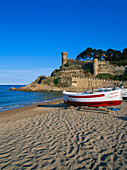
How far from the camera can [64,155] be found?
4.47 m

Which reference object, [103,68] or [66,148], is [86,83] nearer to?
[103,68]

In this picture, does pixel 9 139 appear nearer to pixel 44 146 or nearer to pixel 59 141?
pixel 44 146

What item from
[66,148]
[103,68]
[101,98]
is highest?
[103,68]

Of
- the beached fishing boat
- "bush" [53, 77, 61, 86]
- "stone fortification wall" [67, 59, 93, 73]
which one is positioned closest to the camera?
the beached fishing boat

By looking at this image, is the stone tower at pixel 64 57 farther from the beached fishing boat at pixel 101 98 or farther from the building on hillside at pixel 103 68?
the beached fishing boat at pixel 101 98

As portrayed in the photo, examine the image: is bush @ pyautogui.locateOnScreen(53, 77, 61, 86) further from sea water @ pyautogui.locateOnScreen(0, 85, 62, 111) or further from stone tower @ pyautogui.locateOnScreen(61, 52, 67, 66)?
stone tower @ pyautogui.locateOnScreen(61, 52, 67, 66)

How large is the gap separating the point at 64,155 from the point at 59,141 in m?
1.14

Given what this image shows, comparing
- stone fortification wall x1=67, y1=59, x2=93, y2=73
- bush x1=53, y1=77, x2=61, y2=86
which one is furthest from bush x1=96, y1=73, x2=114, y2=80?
bush x1=53, y1=77, x2=61, y2=86

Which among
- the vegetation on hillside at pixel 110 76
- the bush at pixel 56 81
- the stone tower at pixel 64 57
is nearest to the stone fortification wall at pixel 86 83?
the bush at pixel 56 81

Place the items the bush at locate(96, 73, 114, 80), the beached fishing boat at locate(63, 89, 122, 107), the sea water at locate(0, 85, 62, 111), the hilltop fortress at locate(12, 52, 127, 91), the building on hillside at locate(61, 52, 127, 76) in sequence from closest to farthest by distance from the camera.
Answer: the beached fishing boat at locate(63, 89, 122, 107)
the sea water at locate(0, 85, 62, 111)
the hilltop fortress at locate(12, 52, 127, 91)
the bush at locate(96, 73, 114, 80)
the building on hillside at locate(61, 52, 127, 76)

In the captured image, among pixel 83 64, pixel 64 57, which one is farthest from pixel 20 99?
pixel 64 57

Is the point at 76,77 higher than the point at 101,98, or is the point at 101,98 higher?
the point at 76,77

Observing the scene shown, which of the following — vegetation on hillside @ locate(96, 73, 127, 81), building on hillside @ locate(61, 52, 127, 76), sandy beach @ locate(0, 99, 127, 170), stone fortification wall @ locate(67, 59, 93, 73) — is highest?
stone fortification wall @ locate(67, 59, 93, 73)

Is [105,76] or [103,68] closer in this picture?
[105,76]
